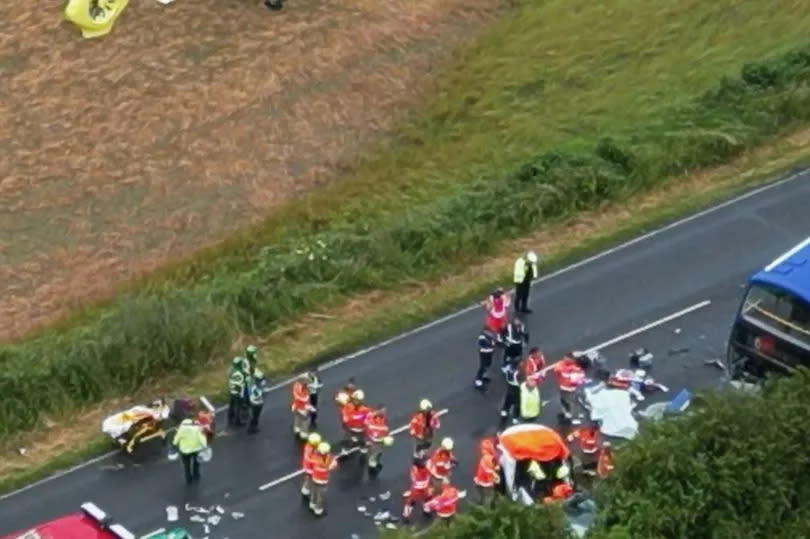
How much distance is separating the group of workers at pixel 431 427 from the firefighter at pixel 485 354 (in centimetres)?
2

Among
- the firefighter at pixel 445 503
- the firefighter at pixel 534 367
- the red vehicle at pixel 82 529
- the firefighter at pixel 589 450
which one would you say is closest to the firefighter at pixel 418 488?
the firefighter at pixel 445 503

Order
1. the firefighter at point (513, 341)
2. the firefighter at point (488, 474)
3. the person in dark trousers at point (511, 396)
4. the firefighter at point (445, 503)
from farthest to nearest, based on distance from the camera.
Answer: the firefighter at point (513, 341), the person in dark trousers at point (511, 396), the firefighter at point (488, 474), the firefighter at point (445, 503)

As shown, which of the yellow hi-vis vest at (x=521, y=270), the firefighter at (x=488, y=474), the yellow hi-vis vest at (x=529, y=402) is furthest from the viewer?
the yellow hi-vis vest at (x=521, y=270)

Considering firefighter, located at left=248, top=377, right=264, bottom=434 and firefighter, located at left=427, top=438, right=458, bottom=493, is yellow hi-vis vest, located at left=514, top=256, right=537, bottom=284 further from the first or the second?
firefighter, located at left=427, top=438, right=458, bottom=493

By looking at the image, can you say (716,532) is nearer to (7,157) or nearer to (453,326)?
(453,326)

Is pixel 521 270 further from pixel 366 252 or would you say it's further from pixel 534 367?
pixel 366 252

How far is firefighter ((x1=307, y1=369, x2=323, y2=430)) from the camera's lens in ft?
84.8

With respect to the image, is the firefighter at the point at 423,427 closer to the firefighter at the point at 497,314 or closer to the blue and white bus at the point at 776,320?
the firefighter at the point at 497,314

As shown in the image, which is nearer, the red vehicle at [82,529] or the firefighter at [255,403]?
the red vehicle at [82,529]

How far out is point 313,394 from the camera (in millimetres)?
25953

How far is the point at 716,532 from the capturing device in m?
20.9

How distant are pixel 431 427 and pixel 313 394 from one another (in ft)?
6.74

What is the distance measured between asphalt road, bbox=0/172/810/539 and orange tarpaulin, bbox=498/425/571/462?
4.92 ft

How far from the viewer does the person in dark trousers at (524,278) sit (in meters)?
28.6
